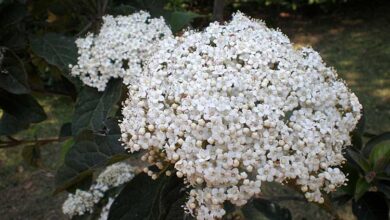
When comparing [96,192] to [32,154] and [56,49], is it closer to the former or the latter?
[32,154]

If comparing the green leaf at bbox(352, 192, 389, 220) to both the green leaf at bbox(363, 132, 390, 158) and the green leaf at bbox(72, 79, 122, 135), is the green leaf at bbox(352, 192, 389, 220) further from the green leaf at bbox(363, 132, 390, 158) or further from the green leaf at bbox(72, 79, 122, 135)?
the green leaf at bbox(72, 79, 122, 135)

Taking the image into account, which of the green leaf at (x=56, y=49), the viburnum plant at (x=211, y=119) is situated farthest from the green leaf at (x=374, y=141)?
the green leaf at (x=56, y=49)

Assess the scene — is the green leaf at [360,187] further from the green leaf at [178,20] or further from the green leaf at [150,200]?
the green leaf at [178,20]

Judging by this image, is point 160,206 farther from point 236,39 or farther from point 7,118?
point 7,118

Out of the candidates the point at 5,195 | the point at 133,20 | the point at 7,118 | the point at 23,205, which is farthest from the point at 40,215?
the point at 133,20

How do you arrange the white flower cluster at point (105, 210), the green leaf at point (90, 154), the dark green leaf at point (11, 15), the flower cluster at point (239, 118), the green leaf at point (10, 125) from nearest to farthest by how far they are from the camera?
the flower cluster at point (239, 118)
the green leaf at point (90, 154)
the dark green leaf at point (11, 15)
the green leaf at point (10, 125)
the white flower cluster at point (105, 210)

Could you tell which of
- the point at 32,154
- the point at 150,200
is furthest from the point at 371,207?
the point at 32,154
